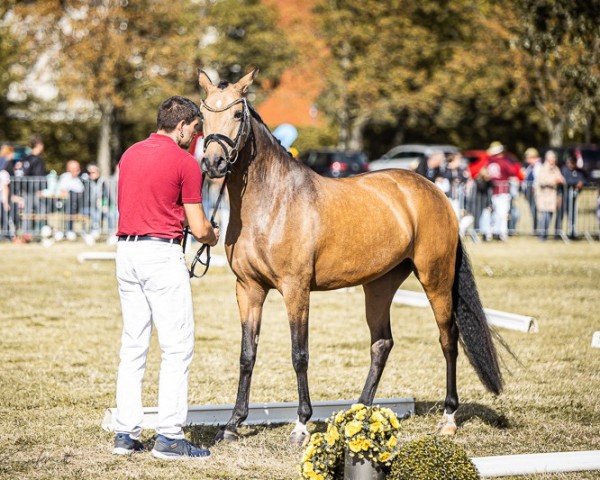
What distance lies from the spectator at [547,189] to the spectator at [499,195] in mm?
805

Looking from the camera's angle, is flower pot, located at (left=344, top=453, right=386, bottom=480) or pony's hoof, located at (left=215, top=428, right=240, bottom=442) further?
pony's hoof, located at (left=215, top=428, right=240, bottom=442)

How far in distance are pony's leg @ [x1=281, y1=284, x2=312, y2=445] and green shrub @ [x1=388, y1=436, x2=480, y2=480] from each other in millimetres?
1698

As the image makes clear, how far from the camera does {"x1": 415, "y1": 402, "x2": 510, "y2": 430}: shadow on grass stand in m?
7.81

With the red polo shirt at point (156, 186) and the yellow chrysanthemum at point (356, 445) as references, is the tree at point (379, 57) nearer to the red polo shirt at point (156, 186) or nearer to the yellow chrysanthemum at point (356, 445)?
the red polo shirt at point (156, 186)

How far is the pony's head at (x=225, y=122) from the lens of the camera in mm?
6695

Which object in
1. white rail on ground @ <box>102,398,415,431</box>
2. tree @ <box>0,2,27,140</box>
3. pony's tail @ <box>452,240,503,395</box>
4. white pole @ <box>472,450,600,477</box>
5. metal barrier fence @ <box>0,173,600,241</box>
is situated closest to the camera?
white pole @ <box>472,450,600,477</box>

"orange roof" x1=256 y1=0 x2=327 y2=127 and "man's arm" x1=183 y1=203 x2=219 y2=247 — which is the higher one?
"orange roof" x1=256 y1=0 x2=327 y2=127

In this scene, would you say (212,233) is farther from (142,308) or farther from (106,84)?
(106,84)

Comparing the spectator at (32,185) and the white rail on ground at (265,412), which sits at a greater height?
the spectator at (32,185)

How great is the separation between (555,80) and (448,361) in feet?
104

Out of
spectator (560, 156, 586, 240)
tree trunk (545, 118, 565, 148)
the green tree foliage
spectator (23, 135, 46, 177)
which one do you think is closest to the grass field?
spectator (23, 135, 46, 177)

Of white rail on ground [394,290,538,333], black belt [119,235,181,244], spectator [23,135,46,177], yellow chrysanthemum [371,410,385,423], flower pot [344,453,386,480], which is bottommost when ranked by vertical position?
white rail on ground [394,290,538,333]

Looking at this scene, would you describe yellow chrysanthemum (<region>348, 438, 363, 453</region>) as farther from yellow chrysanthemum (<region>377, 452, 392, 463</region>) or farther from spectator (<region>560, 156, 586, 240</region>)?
spectator (<region>560, 156, 586, 240</region>)

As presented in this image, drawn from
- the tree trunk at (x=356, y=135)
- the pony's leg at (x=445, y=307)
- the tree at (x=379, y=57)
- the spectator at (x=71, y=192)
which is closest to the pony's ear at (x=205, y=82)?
the pony's leg at (x=445, y=307)
